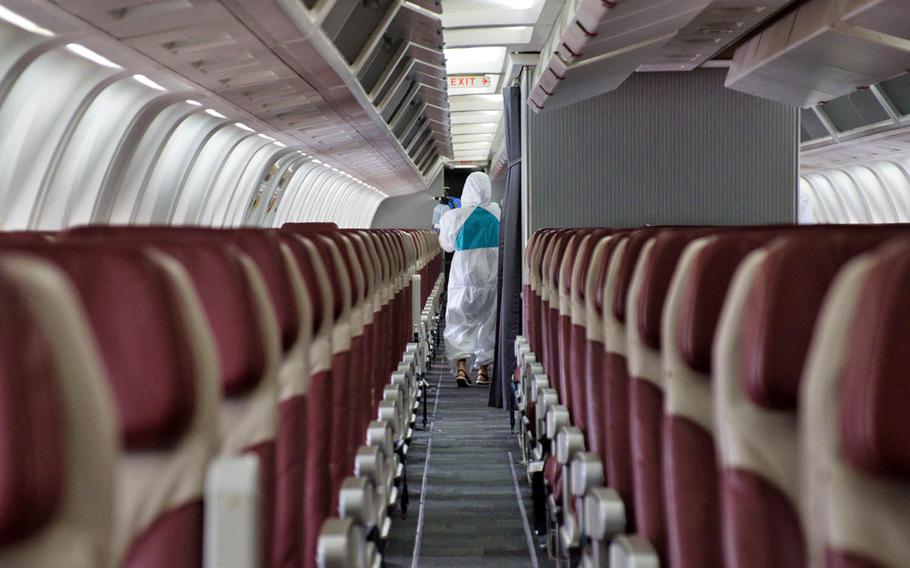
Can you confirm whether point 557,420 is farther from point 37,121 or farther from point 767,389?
point 37,121

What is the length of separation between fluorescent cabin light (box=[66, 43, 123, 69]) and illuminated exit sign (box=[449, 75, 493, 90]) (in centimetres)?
854

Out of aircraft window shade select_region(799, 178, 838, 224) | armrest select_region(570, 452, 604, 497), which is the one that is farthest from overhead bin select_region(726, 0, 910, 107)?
aircraft window shade select_region(799, 178, 838, 224)

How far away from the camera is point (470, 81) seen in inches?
569

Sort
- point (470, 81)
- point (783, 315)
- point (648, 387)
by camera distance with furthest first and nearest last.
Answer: point (470, 81) → point (648, 387) → point (783, 315)

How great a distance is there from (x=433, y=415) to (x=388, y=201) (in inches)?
919

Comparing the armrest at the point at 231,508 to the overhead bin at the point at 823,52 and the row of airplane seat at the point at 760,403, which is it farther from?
the overhead bin at the point at 823,52

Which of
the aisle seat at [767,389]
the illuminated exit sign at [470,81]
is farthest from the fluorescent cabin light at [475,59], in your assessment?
the aisle seat at [767,389]

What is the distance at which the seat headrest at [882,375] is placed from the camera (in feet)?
3.50

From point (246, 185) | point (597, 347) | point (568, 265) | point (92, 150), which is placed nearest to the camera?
point (597, 347)

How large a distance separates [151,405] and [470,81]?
44.7 feet

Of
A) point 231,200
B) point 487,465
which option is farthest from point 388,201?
point 487,465

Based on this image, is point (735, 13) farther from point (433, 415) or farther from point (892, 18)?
point (433, 415)

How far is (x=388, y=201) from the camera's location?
1236 inches

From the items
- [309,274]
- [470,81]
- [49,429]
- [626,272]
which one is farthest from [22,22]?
[470,81]
